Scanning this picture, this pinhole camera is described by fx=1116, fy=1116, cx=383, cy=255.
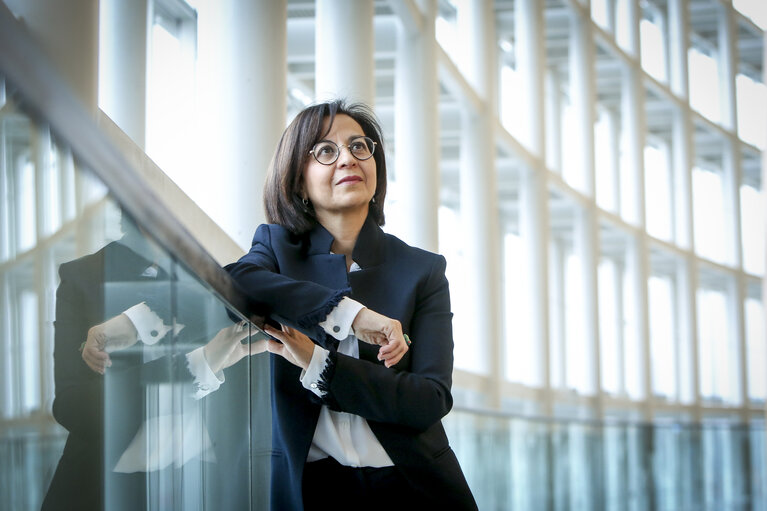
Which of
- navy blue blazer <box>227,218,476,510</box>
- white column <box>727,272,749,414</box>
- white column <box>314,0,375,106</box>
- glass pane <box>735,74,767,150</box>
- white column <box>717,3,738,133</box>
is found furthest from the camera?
glass pane <box>735,74,767,150</box>

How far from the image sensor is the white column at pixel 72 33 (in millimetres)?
2459

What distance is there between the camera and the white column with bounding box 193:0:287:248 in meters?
5.53

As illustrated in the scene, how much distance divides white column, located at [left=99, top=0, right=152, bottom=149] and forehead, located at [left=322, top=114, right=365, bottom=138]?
5069mm

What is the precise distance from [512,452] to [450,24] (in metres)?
5.83

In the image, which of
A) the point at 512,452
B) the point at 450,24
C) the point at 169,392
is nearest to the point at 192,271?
the point at 169,392

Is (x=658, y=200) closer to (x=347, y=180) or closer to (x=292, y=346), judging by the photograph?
(x=347, y=180)

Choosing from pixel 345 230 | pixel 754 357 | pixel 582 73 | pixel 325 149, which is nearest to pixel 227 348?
pixel 345 230

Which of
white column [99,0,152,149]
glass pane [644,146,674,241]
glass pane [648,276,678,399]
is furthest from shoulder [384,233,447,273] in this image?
glass pane [644,146,674,241]

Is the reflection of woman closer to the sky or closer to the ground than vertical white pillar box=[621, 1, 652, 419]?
closer to the ground

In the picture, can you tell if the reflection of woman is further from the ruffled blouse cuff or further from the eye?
the ruffled blouse cuff

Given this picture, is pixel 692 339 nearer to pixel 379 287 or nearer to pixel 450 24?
pixel 450 24

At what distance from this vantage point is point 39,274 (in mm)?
1266

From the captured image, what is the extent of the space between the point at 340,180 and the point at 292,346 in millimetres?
455

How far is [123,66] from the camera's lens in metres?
7.70
